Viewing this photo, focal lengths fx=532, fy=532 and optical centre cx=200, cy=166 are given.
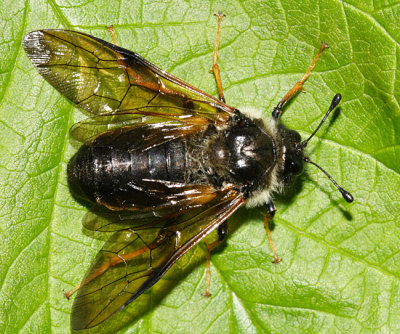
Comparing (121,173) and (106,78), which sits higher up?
(106,78)

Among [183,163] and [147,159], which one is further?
[183,163]

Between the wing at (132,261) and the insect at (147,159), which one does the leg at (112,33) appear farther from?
the wing at (132,261)

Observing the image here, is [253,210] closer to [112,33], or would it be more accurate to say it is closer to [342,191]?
[342,191]

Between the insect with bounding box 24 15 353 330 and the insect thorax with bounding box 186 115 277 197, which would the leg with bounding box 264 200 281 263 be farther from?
the insect thorax with bounding box 186 115 277 197

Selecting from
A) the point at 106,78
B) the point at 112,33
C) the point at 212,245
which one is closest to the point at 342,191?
the point at 212,245

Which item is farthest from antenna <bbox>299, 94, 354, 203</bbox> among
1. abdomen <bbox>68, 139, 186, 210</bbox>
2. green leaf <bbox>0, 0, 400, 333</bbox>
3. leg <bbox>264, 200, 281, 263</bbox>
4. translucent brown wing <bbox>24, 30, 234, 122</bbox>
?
abdomen <bbox>68, 139, 186, 210</bbox>

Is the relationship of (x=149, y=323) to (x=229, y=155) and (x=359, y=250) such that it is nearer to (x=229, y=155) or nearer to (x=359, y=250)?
(x=229, y=155)

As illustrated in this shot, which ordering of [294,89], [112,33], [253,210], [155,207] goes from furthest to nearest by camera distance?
[253,210], [294,89], [112,33], [155,207]

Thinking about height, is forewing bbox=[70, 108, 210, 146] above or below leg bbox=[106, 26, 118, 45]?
below
